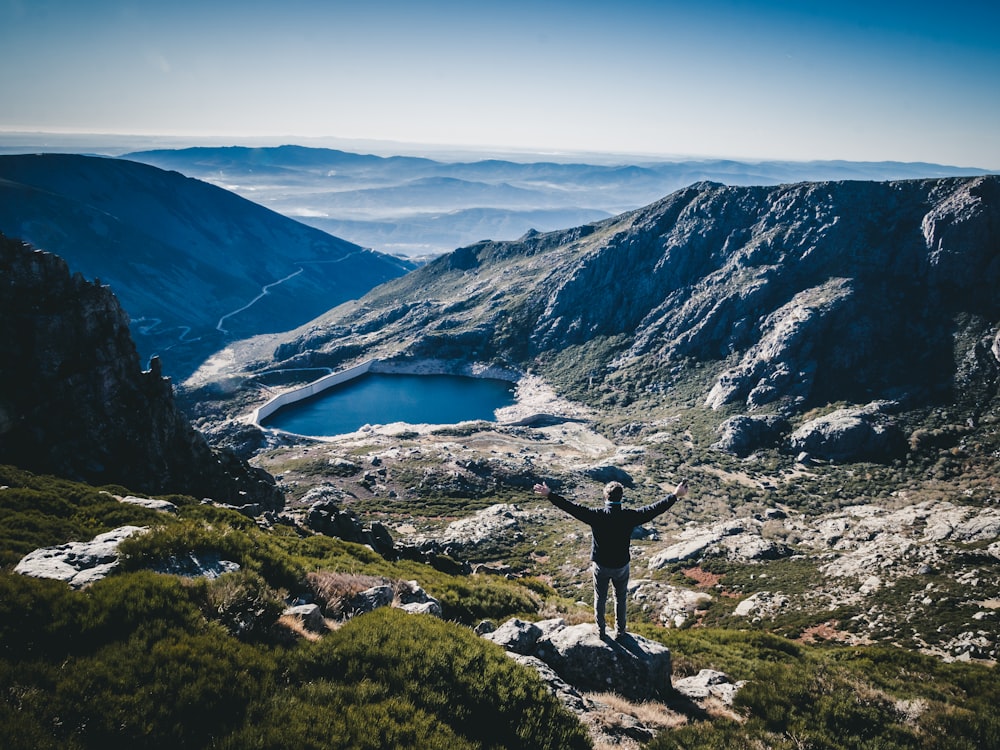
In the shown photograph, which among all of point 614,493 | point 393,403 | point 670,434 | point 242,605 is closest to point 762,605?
point 614,493

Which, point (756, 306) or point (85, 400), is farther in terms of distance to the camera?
point (756, 306)

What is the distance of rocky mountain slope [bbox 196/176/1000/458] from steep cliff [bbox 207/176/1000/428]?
34cm

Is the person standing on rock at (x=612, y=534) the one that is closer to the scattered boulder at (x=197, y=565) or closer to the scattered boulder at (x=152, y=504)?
the scattered boulder at (x=197, y=565)

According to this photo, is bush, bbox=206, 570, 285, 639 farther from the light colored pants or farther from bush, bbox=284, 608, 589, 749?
the light colored pants

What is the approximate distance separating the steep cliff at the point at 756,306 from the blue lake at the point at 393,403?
1162 centimetres

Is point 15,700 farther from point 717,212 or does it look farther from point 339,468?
point 717,212

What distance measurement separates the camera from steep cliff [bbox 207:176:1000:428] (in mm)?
85812

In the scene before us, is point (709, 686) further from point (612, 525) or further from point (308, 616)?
point (308, 616)

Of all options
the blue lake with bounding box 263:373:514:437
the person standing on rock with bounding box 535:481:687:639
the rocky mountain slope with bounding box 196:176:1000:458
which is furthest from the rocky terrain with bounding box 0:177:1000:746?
the blue lake with bounding box 263:373:514:437

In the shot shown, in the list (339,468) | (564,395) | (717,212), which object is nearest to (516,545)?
(339,468)

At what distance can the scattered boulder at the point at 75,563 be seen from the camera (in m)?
8.80

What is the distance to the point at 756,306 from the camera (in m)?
113

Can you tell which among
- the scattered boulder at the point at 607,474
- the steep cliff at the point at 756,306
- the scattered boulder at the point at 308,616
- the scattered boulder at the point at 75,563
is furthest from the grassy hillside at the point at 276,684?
the steep cliff at the point at 756,306

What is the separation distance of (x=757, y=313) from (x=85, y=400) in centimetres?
11465
